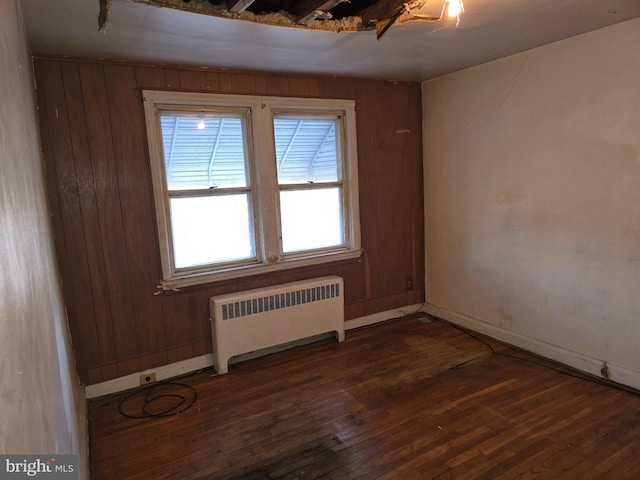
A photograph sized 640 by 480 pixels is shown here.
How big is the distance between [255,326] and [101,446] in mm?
1294

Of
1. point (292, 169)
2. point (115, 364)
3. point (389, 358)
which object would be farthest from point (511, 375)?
point (115, 364)

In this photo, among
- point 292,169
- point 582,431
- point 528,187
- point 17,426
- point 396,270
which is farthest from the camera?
point 396,270

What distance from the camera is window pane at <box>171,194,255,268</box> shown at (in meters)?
3.21

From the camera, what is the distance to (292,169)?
3625mm

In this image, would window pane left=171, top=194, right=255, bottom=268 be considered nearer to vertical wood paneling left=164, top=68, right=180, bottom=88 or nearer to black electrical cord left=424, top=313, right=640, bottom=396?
vertical wood paneling left=164, top=68, right=180, bottom=88

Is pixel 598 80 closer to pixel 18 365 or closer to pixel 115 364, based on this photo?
pixel 18 365

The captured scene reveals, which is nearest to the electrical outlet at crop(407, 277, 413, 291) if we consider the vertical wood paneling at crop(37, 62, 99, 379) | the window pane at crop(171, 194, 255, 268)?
the window pane at crop(171, 194, 255, 268)

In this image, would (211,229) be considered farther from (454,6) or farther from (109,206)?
(454,6)

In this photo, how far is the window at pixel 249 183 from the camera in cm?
311

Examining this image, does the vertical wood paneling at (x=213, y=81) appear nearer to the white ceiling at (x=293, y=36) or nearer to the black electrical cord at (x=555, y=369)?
the white ceiling at (x=293, y=36)

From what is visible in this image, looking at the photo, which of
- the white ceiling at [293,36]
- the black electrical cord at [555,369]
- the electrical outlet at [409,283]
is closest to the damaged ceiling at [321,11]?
the white ceiling at [293,36]

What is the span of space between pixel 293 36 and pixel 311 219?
1654 mm

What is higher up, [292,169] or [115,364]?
[292,169]

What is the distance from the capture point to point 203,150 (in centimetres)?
323
